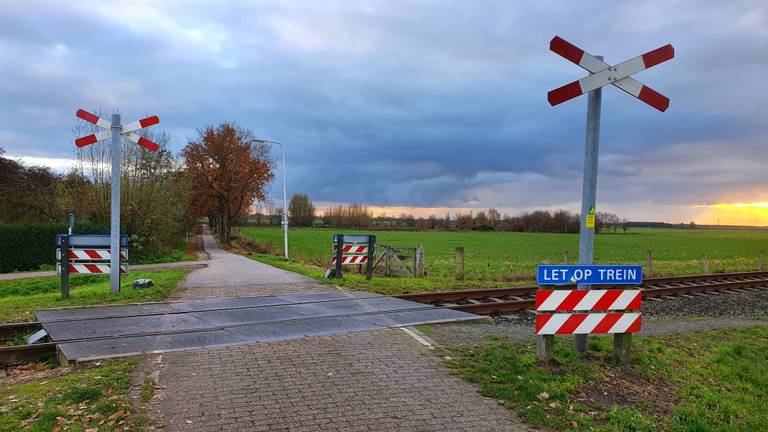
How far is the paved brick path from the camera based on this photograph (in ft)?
14.9

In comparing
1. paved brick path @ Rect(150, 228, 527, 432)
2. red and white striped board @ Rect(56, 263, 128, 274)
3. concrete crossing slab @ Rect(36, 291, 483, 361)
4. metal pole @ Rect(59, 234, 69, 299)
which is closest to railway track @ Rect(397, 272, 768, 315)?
concrete crossing slab @ Rect(36, 291, 483, 361)

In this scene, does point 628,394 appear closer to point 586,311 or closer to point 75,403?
point 586,311

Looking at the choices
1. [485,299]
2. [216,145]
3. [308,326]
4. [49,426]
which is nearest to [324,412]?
[49,426]

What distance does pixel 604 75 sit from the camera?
20.9 ft

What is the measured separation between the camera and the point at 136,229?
2717cm

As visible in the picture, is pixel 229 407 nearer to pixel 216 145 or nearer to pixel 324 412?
pixel 324 412

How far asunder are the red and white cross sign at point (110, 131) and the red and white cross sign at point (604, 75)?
8.67 metres

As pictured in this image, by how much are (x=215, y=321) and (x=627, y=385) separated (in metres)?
6.48

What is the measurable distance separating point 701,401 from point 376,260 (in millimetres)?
14955

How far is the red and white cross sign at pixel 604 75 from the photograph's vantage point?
6281mm

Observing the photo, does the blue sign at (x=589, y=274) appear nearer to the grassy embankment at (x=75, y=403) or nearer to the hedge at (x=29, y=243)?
the grassy embankment at (x=75, y=403)

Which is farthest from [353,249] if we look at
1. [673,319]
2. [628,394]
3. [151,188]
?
[151,188]

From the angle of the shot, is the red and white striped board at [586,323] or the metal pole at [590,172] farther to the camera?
the metal pole at [590,172]

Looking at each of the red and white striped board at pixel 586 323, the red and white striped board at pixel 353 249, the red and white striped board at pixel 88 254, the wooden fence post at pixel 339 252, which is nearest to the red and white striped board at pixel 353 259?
the red and white striped board at pixel 353 249
